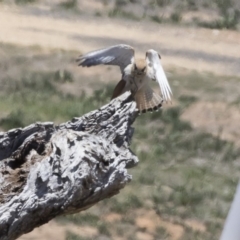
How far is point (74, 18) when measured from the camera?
13.4 m

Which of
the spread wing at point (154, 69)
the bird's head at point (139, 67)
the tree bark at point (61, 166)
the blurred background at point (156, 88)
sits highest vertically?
the tree bark at point (61, 166)

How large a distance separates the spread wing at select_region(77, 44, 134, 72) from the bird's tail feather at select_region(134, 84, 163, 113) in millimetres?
326

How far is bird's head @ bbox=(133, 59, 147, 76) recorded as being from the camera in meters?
4.89

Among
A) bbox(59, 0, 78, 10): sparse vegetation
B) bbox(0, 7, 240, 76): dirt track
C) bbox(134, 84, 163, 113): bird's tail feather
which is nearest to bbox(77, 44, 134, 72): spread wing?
bbox(134, 84, 163, 113): bird's tail feather

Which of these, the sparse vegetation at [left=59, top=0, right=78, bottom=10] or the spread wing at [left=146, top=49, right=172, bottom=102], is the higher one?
the spread wing at [left=146, top=49, right=172, bottom=102]

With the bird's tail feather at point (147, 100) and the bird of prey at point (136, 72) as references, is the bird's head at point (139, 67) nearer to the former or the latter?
the bird of prey at point (136, 72)

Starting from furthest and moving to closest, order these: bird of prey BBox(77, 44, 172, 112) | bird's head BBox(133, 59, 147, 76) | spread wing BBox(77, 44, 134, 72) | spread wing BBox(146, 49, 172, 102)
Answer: spread wing BBox(146, 49, 172, 102)
bird's head BBox(133, 59, 147, 76)
spread wing BBox(77, 44, 134, 72)
bird of prey BBox(77, 44, 172, 112)

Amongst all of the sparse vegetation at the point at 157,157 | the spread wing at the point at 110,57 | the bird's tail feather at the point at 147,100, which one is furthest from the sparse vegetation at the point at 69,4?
the bird's tail feather at the point at 147,100

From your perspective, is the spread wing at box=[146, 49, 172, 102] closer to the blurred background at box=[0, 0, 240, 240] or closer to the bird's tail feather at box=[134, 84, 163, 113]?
the bird's tail feather at box=[134, 84, 163, 113]

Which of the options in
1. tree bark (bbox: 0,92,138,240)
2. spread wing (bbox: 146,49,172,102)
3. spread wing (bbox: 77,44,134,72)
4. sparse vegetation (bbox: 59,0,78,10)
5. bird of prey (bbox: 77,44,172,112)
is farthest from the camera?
sparse vegetation (bbox: 59,0,78,10)

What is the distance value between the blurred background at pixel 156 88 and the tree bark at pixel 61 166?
120 inches

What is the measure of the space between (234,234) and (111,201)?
194 inches

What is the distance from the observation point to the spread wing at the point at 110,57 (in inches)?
185

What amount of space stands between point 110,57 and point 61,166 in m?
2.41
